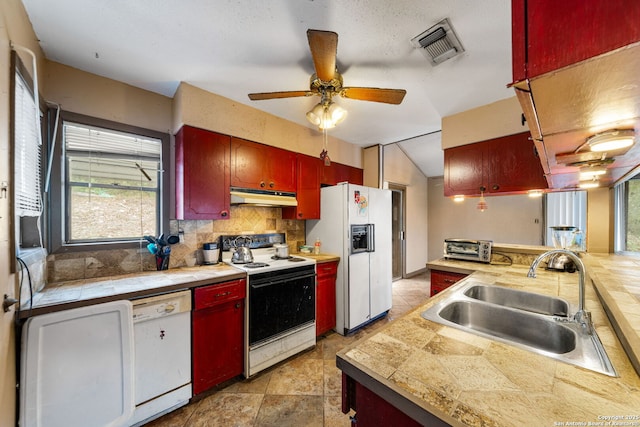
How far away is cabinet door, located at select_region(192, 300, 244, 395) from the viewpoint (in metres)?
1.79

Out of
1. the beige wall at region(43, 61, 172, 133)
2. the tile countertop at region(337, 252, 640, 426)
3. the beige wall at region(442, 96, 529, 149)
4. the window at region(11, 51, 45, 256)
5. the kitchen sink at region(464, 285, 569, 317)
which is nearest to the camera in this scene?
the tile countertop at region(337, 252, 640, 426)

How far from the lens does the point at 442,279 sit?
2271 mm

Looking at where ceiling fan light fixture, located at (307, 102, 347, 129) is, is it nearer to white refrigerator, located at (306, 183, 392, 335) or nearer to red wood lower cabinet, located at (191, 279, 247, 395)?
white refrigerator, located at (306, 183, 392, 335)

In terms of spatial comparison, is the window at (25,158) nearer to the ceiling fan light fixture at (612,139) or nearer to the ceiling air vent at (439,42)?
the ceiling air vent at (439,42)

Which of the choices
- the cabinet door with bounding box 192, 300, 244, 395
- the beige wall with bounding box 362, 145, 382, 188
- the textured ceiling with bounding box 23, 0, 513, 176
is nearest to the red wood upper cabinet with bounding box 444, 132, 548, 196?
the textured ceiling with bounding box 23, 0, 513, 176

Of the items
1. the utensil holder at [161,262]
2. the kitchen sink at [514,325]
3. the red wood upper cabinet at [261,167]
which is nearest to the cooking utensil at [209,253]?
the utensil holder at [161,262]

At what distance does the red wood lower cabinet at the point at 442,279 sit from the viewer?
220 cm

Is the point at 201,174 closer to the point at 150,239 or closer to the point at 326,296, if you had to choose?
the point at 150,239

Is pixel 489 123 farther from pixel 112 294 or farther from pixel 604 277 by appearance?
pixel 112 294

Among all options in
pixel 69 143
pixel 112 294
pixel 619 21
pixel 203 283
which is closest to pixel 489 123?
pixel 619 21

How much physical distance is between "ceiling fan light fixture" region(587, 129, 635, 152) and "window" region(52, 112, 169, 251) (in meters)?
2.78

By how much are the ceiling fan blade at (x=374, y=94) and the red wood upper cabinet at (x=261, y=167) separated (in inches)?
43.8

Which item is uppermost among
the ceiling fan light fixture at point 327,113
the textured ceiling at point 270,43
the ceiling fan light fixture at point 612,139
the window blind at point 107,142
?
the textured ceiling at point 270,43

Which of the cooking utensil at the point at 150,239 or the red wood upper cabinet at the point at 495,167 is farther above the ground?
the red wood upper cabinet at the point at 495,167
